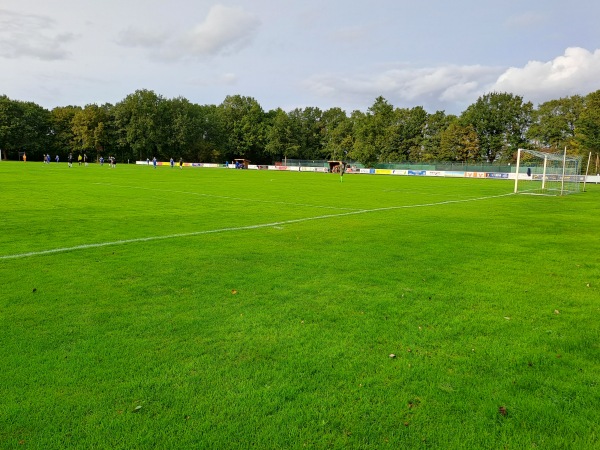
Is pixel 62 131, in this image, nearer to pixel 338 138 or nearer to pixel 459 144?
pixel 338 138

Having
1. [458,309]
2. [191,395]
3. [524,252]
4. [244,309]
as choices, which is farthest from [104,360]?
[524,252]

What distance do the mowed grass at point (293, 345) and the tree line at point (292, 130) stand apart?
253 feet

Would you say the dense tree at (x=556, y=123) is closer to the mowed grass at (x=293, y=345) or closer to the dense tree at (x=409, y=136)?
the dense tree at (x=409, y=136)

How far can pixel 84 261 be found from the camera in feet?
23.4

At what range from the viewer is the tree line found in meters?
82.9

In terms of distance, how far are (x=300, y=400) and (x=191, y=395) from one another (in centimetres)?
87

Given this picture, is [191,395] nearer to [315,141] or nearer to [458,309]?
[458,309]

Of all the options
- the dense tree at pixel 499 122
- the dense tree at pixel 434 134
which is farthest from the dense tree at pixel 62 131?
the dense tree at pixel 499 122

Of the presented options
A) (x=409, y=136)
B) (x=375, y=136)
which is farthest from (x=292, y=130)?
(x=409, y=136)

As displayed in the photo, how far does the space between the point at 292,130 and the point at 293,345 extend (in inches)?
4189

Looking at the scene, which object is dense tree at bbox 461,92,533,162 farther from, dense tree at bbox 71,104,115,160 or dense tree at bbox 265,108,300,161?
dense tree at bbox 71,104,115,160

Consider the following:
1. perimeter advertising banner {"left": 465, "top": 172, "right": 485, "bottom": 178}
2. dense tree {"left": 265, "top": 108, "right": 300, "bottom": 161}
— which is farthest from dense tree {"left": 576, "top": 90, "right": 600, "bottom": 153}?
dense tree {"left": 265, "top": 108, "right": 300, "bottom": 161}

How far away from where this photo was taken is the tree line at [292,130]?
272 ft

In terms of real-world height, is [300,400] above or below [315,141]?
below
